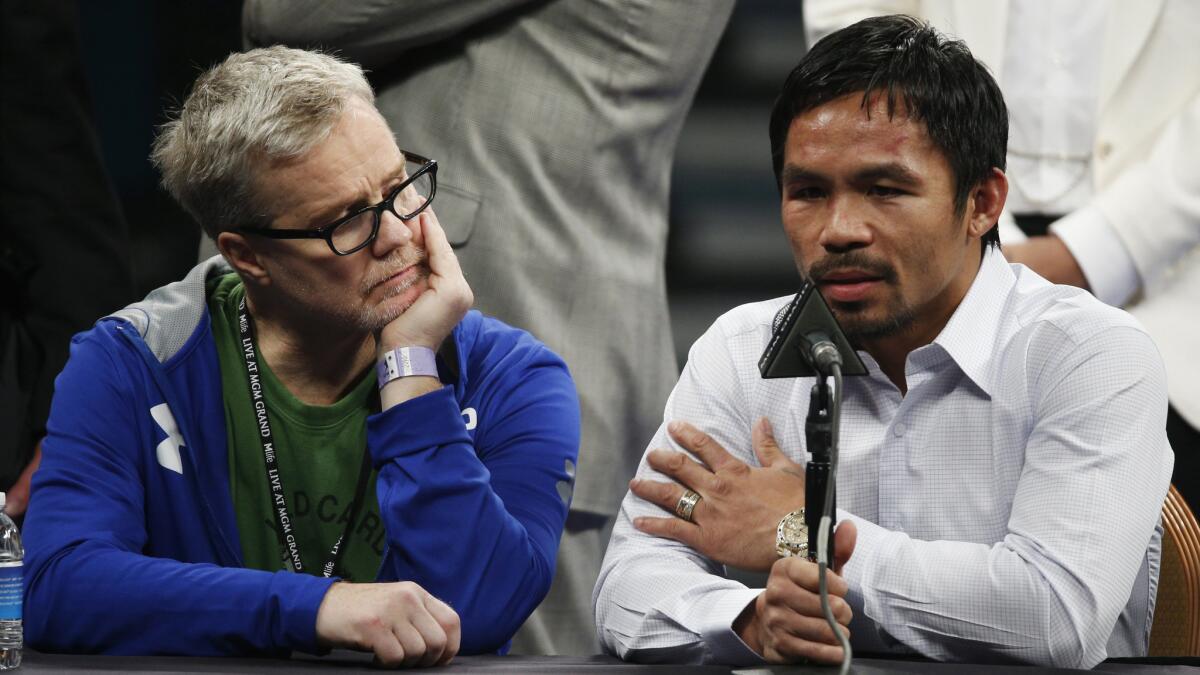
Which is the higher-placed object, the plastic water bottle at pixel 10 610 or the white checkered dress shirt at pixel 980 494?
the white checkered dress shirt at pixel 980 494

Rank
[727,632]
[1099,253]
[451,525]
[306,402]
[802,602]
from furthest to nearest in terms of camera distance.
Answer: [1099,253] → [306,402] → [451,525] → [727,632] → [802,602]

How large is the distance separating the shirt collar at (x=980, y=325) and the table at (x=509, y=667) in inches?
18.1

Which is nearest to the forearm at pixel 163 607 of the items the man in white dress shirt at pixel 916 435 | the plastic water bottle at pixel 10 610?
the plastic water bottle at pixel 10 610

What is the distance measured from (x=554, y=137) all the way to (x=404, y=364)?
2.61ft

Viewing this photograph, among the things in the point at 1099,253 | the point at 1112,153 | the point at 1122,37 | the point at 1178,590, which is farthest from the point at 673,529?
the point at 1122,37

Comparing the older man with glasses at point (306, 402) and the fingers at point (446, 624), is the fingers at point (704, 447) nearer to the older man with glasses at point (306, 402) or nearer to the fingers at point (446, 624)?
the older man with glasses at point (306, 402)

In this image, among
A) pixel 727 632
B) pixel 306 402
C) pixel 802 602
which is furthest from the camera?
pixel 306 402

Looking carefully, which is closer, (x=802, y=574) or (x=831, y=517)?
(x=831, y=517)

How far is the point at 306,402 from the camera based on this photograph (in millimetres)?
2377

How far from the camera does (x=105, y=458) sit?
2238 mm

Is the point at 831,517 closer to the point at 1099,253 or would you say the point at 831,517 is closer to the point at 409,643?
the point at 409,643

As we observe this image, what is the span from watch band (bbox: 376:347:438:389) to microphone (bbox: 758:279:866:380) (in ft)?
2.24

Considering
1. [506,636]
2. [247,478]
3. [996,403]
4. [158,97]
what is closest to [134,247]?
[158,97]

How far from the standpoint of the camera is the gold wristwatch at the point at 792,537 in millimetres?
2047
